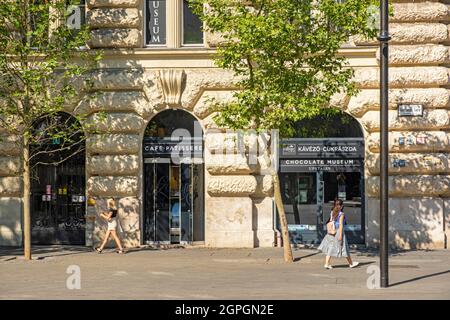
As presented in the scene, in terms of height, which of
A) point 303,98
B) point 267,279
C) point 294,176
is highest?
point 303,98

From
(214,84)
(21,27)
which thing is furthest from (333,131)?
(21,27)

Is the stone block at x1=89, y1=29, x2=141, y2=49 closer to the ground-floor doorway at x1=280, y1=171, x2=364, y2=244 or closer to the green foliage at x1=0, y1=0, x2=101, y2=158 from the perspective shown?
the green foliage at x1=0, y1=0, x2=101, y2=158

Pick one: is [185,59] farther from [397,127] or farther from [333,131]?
[397,127]

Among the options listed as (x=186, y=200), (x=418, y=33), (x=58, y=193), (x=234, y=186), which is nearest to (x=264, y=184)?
(x=234, y=186)

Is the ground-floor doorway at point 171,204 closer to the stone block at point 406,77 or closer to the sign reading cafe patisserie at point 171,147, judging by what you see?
the sign reading cafe patisserie at point 171,147

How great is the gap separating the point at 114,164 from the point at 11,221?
3.58 metres

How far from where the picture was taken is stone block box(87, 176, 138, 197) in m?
24.6

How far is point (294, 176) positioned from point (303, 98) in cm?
541

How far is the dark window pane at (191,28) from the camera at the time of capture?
25156 millimetres

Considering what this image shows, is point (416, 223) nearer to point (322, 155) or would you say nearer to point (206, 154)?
point (322, 155)

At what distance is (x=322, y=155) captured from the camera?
24.9m

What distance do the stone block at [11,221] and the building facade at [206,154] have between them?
3 cm

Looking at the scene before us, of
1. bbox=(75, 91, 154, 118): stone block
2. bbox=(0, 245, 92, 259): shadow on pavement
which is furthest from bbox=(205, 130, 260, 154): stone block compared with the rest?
bbox=(0, 245, 92, 259): shadow on pavement

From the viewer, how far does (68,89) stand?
22.0 m
